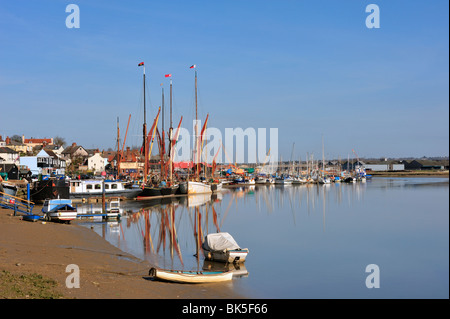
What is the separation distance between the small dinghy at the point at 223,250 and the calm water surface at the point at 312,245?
0.76m

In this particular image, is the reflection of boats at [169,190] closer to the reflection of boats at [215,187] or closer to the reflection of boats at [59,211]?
the reflection of boats at [215,187]

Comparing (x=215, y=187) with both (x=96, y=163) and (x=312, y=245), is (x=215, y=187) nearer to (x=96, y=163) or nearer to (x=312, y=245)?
(x=96, y=163)

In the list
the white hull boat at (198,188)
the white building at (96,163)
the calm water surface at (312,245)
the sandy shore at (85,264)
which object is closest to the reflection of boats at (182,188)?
the white hull boat at (198,188)

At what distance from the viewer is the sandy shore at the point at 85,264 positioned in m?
18.5

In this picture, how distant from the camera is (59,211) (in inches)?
1635

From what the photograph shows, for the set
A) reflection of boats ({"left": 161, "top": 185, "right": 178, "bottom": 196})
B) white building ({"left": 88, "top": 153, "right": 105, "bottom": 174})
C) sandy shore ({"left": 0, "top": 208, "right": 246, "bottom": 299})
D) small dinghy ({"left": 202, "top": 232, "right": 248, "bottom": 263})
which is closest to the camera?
sandy shore ({"left": 0, "top": 208, "right": 246, "bottom": 299})

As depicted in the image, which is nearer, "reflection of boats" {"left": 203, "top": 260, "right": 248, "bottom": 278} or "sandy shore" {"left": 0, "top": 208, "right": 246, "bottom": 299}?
"sandy shore" {"left": 0, "top": 208, "right": 246, "bottom": 299}

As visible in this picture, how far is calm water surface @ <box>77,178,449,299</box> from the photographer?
77.1ft

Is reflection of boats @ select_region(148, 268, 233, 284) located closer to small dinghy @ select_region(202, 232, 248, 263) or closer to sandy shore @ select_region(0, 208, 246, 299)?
sandy shore @ select_region(0, 208, 246, 299)

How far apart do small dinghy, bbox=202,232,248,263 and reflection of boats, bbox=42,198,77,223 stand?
18.1m

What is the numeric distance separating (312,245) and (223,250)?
37.1ft

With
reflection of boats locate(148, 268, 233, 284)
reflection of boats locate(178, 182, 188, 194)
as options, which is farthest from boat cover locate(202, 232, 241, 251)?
reflection of boats locate(178, 182, 188, 194)

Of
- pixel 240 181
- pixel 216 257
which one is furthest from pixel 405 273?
pixel 240 181
